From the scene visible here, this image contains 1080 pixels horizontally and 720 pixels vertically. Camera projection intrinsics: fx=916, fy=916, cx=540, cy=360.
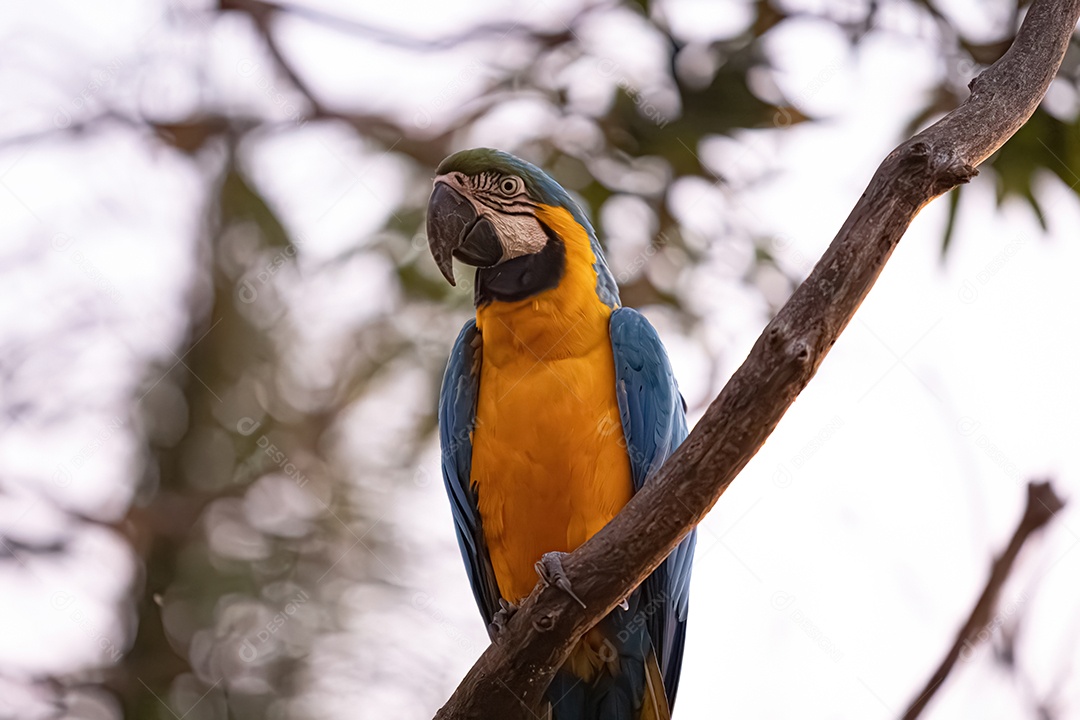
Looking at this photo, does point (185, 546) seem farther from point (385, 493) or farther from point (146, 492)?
point (385, 493)

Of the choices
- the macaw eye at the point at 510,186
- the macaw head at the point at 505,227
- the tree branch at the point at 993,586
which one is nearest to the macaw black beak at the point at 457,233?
the macaw head at the point at 505,227

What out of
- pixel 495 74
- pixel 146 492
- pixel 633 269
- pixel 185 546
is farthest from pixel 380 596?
pixel 495 74

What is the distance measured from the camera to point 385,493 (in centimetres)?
425

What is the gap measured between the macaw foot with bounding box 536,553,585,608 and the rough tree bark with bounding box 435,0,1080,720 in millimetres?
13

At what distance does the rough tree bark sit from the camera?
1763 millimetres

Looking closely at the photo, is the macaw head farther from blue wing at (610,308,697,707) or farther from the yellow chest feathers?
blue wing at (610,308,697,707)

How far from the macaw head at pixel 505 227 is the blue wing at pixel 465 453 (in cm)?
19

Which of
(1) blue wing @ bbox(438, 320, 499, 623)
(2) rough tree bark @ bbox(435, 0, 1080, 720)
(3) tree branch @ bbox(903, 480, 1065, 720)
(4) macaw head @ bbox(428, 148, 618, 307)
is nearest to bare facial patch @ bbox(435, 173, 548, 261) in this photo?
(4) macaw head @ bbox(428, 148, 618, 307)

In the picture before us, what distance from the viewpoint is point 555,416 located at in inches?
95.7

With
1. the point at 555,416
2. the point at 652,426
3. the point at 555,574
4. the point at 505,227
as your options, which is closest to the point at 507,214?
the point at 505,227

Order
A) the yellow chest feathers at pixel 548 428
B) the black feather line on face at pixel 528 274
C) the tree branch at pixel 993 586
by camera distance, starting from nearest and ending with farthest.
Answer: the yellow chest feathers at pixel 548 428 < the black feather line on face at pixel 528 274 < the tree branch at pixel 993 586

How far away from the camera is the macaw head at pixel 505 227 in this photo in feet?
8.41

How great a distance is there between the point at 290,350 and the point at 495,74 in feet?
5.50

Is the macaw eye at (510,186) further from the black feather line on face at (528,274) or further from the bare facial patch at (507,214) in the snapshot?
the black feather line on face at (528,274)
